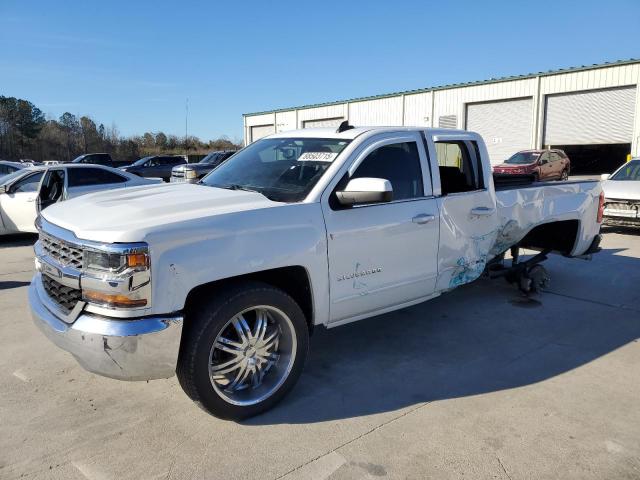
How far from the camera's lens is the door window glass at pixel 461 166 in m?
4.94

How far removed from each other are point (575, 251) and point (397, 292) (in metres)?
3.22

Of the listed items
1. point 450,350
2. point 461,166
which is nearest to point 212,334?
point 450,350

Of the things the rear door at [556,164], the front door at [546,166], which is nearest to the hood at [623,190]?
the front door at [546,166]

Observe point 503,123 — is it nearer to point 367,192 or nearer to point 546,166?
point 546,166

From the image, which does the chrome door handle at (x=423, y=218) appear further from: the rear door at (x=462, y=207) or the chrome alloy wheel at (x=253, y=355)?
the chrome alloy wheel at (x=253, y=355)

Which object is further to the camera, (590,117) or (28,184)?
(590,117)

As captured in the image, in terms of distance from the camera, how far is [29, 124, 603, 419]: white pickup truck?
9.61 ft

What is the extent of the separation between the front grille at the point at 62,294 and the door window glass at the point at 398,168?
2168mm

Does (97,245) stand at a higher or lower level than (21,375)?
higher

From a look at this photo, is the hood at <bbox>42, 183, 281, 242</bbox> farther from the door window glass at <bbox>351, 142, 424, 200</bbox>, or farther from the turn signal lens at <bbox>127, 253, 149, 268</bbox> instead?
the door window glass at <bbox>351, 142, 424, 200</bbox>

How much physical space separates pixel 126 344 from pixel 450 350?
286 centimetres

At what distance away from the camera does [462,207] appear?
4625 millimetres

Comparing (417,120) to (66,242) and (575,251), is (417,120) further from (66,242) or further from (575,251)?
(66,242)

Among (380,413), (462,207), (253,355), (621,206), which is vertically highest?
(462,207)
